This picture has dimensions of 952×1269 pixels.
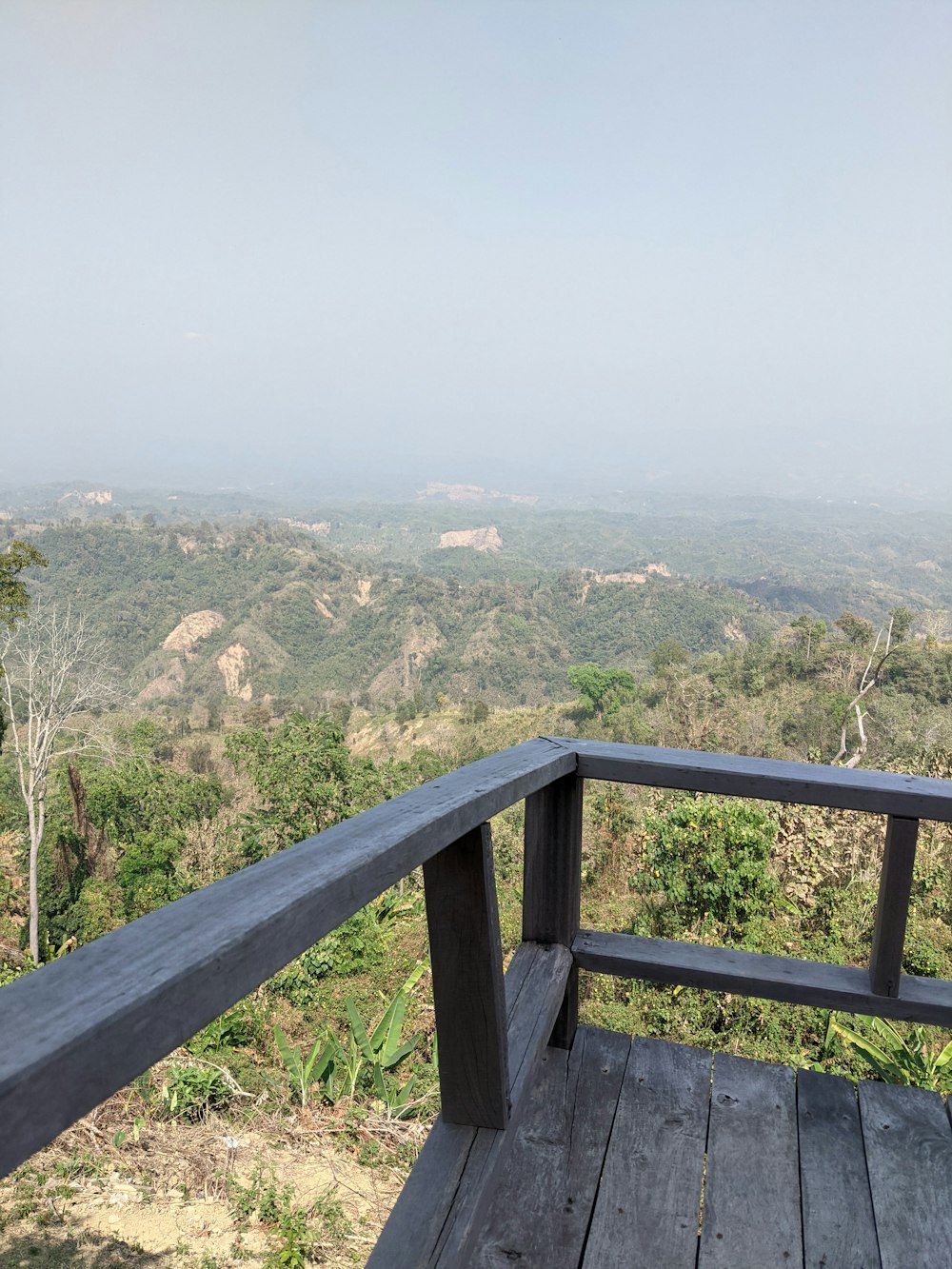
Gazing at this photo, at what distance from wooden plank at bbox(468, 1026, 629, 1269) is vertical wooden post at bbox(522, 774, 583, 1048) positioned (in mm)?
68

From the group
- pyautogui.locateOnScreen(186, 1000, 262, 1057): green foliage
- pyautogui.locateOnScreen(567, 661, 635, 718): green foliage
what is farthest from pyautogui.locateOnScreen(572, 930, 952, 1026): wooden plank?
pyautogui.locateOnScreen(567, 661, 635, 718): green foliage

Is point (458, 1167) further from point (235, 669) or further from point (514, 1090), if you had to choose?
point (235, 669)

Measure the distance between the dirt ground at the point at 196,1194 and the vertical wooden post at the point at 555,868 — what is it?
140 centimetres

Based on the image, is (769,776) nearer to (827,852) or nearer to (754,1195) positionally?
(754,1195)

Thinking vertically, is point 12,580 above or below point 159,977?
below

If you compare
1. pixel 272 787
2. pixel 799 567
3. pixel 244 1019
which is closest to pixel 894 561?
pixel 799 567

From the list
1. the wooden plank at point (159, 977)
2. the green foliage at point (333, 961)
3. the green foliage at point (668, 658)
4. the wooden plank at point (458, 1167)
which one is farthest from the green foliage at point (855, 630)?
the wooden plank at point (159, 977)

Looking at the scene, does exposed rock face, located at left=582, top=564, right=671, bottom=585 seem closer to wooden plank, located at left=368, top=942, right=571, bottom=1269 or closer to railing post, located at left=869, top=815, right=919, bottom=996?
railing post, located at left=869, top=815, right=919, bottom=996

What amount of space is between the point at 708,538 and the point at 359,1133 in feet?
381

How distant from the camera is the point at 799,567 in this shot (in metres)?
89.3

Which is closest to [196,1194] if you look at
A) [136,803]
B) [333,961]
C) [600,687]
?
[333,961]

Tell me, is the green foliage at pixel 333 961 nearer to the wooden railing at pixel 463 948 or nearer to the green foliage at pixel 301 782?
the green foliage at pixel 301 782

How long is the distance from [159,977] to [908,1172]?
1278 mm

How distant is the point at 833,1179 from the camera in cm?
121
